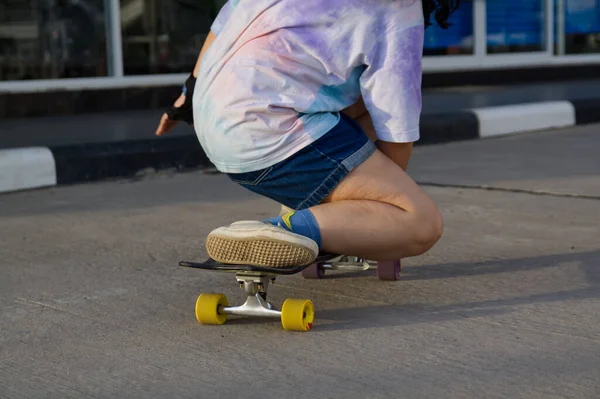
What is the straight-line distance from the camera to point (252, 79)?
250 cm

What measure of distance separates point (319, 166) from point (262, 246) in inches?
11.2

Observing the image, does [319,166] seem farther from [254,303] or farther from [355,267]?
[355,267]

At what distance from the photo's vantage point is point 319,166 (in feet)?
8.32


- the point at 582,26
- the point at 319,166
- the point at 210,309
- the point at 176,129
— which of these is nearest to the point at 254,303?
the point at 210,309

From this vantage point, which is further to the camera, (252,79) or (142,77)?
(142,77)

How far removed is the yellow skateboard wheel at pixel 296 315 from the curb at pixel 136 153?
101 inches

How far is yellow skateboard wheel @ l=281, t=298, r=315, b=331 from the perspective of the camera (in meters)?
2.40

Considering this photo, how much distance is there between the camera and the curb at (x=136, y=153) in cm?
472

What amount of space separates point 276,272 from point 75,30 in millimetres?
5202

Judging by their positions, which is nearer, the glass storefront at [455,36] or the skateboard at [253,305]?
the skateboard at [253,305]

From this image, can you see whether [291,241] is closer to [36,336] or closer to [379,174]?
[379,174]

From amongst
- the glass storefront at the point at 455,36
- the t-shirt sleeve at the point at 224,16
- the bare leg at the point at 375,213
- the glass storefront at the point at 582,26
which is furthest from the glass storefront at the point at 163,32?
the bare leg at the point at 375,213

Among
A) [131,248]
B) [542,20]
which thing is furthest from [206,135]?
[542,20]

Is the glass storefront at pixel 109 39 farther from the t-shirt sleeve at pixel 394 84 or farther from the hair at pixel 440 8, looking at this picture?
the t-shirt sleeve at pixel 394 84
